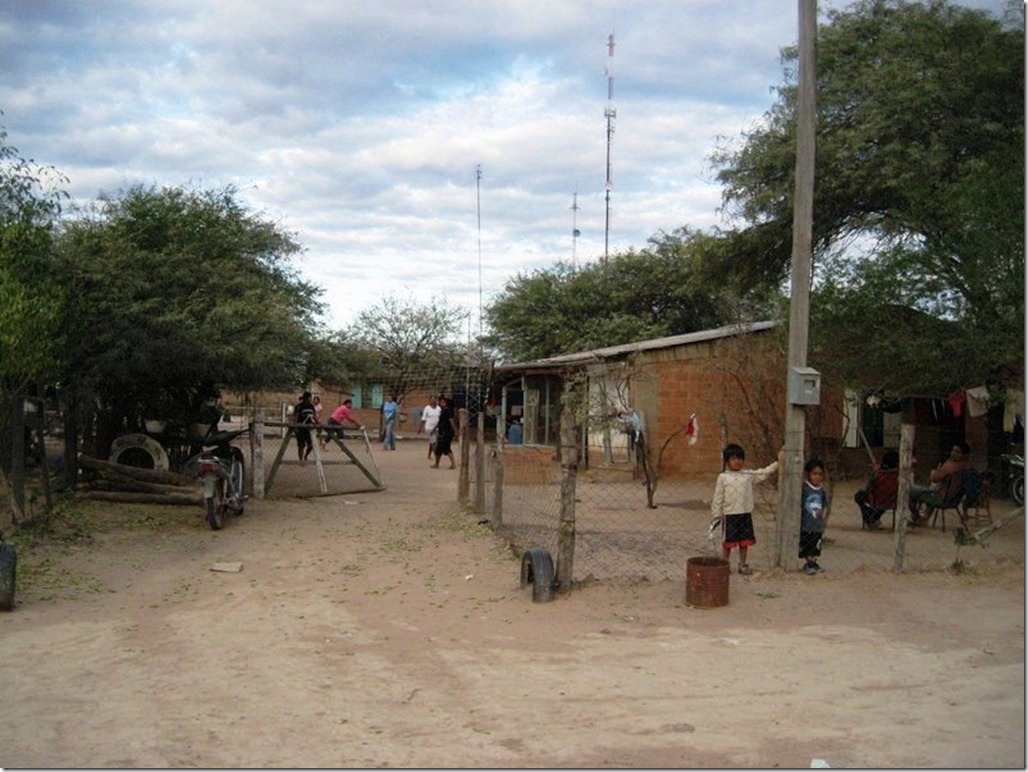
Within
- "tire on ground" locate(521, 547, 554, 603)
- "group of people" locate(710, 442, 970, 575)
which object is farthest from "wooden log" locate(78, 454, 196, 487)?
"group of people" locate(710, 442, 970, 575)

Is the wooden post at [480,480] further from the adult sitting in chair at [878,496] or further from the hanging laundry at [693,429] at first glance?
the hanging laundry at [693,429]

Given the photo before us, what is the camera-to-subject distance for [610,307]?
128 feet

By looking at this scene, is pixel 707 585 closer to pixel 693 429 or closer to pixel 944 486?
pixel 944 486

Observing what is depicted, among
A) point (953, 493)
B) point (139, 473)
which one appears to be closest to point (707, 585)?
point (953, 493)

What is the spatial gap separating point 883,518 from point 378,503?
8.06 metres

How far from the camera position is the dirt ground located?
17.4 feet

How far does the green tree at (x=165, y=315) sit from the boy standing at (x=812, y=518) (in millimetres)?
8311

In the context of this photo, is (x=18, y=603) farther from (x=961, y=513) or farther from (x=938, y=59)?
Answer: (x=938, y=59)

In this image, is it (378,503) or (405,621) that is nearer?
(405,621)

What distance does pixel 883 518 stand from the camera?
15977 millimetres

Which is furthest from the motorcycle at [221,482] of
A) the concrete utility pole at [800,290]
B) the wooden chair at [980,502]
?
the wooden chair at [980,502]

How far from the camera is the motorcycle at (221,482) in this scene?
13.7m

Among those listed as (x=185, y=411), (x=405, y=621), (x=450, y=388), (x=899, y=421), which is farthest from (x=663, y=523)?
(x=450, y=388)

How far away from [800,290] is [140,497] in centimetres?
977
